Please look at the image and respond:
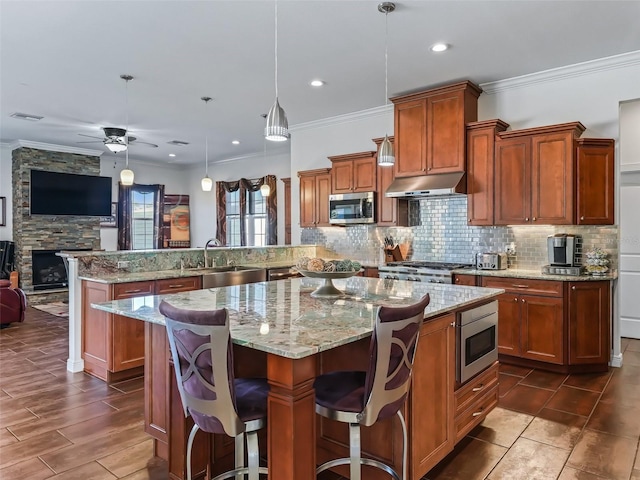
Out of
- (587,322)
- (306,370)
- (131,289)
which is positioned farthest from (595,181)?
(131,289)

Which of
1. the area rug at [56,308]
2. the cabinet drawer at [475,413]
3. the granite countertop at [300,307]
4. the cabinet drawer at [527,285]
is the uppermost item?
the granite countertop at [300,307]

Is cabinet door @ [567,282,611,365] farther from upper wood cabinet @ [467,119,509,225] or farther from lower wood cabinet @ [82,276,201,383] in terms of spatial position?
lower wood cabinet @ [82,276,201,383]

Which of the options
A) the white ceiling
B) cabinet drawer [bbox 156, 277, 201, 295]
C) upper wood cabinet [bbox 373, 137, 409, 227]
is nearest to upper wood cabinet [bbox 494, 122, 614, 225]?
the white ceiling

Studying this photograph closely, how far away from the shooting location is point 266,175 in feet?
30.7

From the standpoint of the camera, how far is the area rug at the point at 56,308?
7152 millimetres

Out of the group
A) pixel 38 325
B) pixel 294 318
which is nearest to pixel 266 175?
pixel 38 325

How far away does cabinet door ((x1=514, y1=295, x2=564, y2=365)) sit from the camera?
4.09 metres

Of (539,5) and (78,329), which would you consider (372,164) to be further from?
(78,329)

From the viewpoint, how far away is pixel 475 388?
108 inches

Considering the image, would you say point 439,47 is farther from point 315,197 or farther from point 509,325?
point 315,197

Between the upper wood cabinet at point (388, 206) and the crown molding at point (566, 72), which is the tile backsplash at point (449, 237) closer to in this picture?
the upper wood cabinet at point (388, 206)

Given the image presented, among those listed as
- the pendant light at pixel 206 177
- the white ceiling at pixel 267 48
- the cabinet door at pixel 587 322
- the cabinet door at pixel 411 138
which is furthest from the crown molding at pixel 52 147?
the cabinet door at pixel 587 322

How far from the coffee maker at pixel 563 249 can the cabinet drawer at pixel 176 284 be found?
372cm

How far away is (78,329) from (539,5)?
500cm
